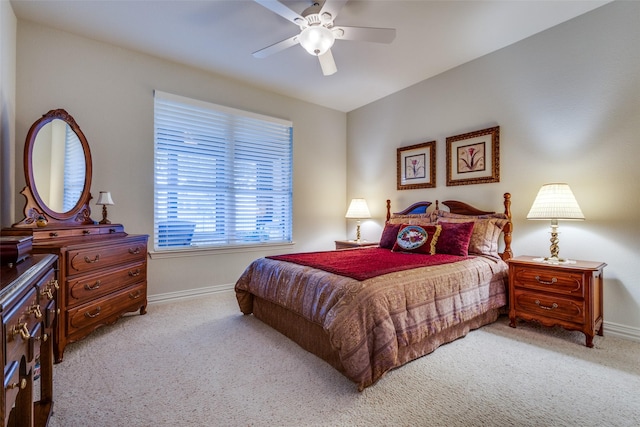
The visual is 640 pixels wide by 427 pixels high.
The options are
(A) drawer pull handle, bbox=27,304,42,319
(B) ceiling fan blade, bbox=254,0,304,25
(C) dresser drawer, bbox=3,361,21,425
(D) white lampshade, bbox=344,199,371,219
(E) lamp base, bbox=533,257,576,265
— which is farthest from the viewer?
(D) white lampshade, bbox=344,199,371,219

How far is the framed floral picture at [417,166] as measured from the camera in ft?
12.8

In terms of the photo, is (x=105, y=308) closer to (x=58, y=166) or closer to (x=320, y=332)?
(x=58, y=166)

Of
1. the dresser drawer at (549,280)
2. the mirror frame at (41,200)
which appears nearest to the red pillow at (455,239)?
the dresser drawer at (549,280)

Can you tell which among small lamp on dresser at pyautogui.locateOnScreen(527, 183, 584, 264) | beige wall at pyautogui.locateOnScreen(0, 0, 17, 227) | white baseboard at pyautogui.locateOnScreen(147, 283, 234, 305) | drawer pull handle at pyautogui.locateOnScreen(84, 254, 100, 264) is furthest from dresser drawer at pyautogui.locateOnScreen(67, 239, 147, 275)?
small lamp on dresser at pyautogui.locateOnScreen(527, 183, 584, 264)

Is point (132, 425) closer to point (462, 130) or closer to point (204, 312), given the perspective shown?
point (204, 312)

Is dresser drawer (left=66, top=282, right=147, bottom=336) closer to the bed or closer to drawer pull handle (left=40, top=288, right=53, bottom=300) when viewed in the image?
the bed

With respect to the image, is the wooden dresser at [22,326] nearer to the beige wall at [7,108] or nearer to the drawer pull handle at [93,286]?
the drawer pull handle at [93,286]

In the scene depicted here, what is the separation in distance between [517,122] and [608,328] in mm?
2060

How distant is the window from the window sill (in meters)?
0.05

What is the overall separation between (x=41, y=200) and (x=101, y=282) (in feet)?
2.96

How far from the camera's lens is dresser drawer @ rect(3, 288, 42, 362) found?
2.46ft

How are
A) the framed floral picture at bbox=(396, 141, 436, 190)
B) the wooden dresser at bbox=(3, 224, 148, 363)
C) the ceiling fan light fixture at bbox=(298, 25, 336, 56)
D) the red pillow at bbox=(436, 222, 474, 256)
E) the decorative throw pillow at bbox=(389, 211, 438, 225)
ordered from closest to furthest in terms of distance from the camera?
the wooden dresser at bbox=(3, 224, 148, 363) < the ceiling fan light fixture at bbox=(298, 25, 336, 56) < the red pillow at bbox=(436, 222, 474, 256) < the decorative throw pillow at bbox=(389, 211, 438, 225) < the framed floral picture at bbox=(396, 141, 436, 190)

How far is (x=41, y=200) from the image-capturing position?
254 centimetres

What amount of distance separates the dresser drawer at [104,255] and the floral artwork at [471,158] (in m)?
3.63
